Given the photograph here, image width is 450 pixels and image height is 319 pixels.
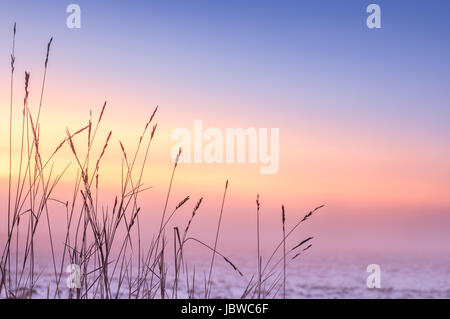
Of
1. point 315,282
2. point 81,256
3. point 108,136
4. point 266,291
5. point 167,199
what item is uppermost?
point 108,136

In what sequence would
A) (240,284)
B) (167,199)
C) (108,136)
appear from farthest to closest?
(240,284) < (167,199) < (108,136)

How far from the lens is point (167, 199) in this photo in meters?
2.61

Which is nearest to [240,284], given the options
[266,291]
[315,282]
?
[315,282]
